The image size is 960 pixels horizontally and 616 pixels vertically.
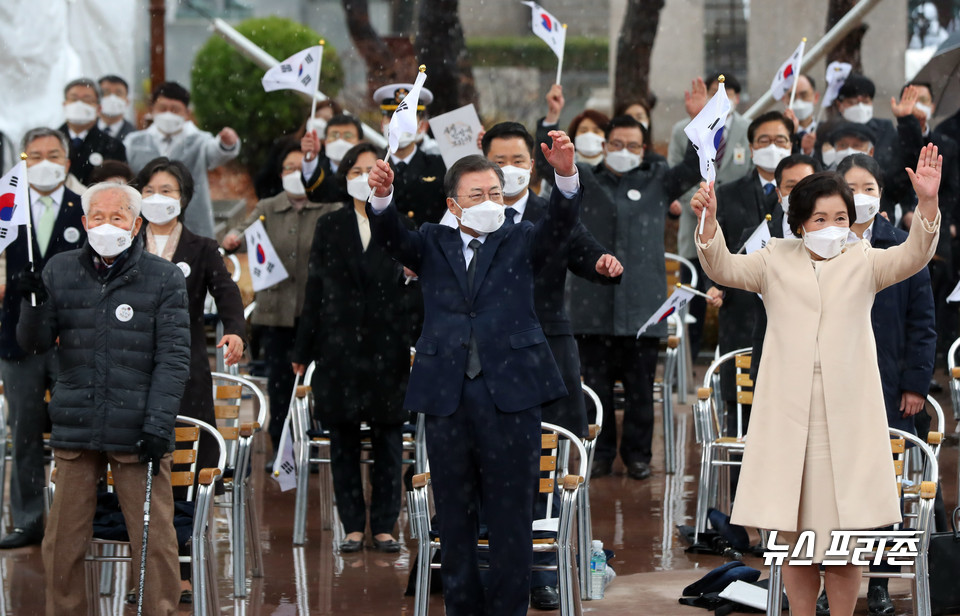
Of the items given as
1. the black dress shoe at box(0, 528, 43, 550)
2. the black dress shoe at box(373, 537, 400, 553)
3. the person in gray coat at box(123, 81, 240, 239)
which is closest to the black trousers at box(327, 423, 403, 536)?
the black dress shoe at box(373, 537, 400, 553)

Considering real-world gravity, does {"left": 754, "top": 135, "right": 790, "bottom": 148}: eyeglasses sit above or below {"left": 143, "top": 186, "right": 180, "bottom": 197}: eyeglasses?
above

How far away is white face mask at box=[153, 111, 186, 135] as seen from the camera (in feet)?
41.1

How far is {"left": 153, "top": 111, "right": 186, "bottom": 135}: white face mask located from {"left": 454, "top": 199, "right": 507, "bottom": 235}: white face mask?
20.4 feet

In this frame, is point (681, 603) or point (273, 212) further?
point (273, 212)

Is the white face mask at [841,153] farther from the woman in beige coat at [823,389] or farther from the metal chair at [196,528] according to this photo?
the metal chair at [196,528]

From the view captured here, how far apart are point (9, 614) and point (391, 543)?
2.12 metres

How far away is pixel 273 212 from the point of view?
36.7 feet

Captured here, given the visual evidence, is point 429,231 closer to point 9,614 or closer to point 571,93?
point 9,614

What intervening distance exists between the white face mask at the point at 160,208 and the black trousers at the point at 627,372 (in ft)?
11.2

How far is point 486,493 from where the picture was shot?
264 inches

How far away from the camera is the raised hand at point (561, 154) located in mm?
6527

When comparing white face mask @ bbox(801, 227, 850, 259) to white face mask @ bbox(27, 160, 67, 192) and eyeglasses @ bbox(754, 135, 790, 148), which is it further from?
white face mask @ bbox(27, 160, 67, 192)

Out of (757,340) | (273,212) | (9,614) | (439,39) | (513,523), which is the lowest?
(9,614)

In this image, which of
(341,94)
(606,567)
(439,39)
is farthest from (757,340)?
(341,94)
